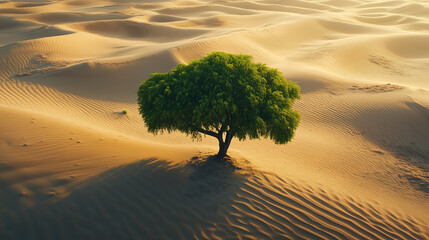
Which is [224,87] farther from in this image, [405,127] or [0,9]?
[0,9]

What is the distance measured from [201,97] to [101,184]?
10.9 ft

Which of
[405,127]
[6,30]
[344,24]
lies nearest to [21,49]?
[6,30]

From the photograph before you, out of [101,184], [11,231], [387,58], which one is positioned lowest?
[11,231]

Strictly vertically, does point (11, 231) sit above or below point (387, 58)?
below

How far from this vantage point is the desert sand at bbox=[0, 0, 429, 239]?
19.2 feet

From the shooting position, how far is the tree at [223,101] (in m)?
6.88

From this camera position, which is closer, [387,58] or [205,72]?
[205,72]

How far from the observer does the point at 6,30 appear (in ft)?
105

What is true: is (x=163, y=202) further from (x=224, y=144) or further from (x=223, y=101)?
(x=223, y=101)

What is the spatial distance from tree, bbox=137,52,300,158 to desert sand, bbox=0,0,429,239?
1.33m

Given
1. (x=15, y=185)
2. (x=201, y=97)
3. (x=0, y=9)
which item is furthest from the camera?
(x=0, y=9)

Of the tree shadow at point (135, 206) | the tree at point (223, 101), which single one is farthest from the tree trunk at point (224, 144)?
the tree shadow at point (135, 206)

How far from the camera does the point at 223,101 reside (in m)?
6.83

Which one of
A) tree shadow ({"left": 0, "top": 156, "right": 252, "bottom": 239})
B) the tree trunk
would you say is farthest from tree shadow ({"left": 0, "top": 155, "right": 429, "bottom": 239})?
the tree trunk
